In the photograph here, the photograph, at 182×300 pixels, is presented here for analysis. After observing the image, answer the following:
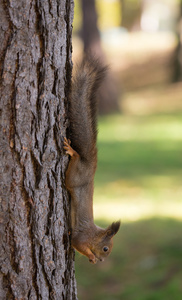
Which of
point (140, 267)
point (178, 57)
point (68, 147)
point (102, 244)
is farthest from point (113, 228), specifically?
point (178, 57)

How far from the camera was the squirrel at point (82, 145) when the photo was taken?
6.97ft

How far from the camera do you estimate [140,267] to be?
4516 mm

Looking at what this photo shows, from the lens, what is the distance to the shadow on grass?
4.12 meters

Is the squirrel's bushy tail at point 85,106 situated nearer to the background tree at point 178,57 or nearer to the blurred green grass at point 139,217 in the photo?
the blurred green grass at point 139,217

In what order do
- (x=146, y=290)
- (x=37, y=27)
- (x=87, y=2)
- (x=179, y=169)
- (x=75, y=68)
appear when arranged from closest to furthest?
(x=37, y=27) < (x=75, y=68) < (x=146, y=290) < (x=179, y=169) < (x=87, y=2)

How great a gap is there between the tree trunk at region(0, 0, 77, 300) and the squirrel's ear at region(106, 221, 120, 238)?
16.4 inches

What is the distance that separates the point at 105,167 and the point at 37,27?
20.8 feet

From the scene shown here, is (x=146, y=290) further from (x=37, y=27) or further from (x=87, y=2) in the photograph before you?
(x=87, y=2)

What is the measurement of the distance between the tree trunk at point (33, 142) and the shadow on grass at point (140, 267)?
6.07 ft

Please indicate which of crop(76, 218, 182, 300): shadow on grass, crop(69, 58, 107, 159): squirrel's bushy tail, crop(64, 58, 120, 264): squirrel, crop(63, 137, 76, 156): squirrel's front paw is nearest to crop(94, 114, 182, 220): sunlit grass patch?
crop(76, 218, 182, 300): shadow on grass

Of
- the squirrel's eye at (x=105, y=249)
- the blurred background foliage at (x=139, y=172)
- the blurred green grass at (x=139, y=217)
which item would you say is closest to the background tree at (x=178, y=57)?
the blurred background foliage at (x=139, y=172)

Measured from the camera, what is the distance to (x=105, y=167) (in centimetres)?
814

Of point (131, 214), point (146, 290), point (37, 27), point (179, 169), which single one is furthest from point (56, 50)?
point (179, 169)

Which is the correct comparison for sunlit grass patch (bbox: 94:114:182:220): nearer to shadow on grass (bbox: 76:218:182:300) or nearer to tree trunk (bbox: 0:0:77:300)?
shadow on grass (bbox: 76:218:182:300)
